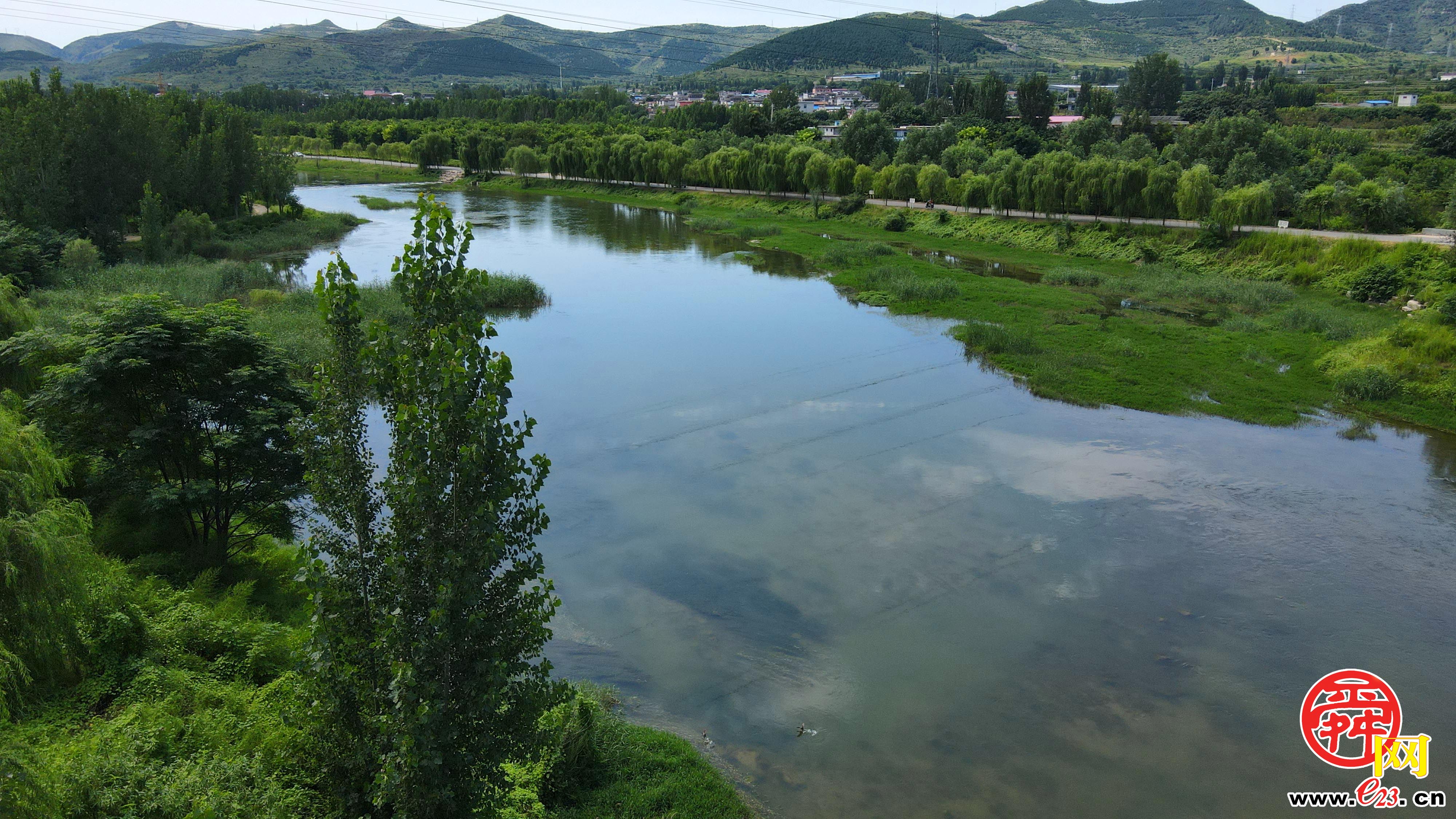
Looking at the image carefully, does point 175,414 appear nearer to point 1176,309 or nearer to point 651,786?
point 651,786

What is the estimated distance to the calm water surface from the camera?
12641 millimetres

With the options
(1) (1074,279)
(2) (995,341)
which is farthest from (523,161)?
(2) (995,341)

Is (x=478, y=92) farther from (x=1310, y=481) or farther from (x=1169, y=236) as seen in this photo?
(x=1310, y=481)

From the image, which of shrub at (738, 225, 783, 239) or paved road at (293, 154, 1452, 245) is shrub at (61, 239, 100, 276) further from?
paved road at (293, 154, 1452, 245)

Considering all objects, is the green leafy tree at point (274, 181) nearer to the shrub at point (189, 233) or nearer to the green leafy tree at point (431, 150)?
the shrub at point (189, 233)

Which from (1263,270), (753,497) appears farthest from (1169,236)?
(753,497)

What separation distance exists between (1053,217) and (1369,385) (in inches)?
1218

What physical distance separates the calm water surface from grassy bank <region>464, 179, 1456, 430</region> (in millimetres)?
2304

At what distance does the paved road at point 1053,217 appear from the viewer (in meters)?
41.5

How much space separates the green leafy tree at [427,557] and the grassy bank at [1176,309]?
23.6m

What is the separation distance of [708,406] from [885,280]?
1932 cm

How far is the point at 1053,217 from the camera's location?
182 feet

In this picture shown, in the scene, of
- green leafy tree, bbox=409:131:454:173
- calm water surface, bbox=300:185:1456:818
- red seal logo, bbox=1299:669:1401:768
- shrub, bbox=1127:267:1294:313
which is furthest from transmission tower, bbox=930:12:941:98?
red seal logo, bbox=1299:669:1401:768

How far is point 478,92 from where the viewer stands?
177 metres
